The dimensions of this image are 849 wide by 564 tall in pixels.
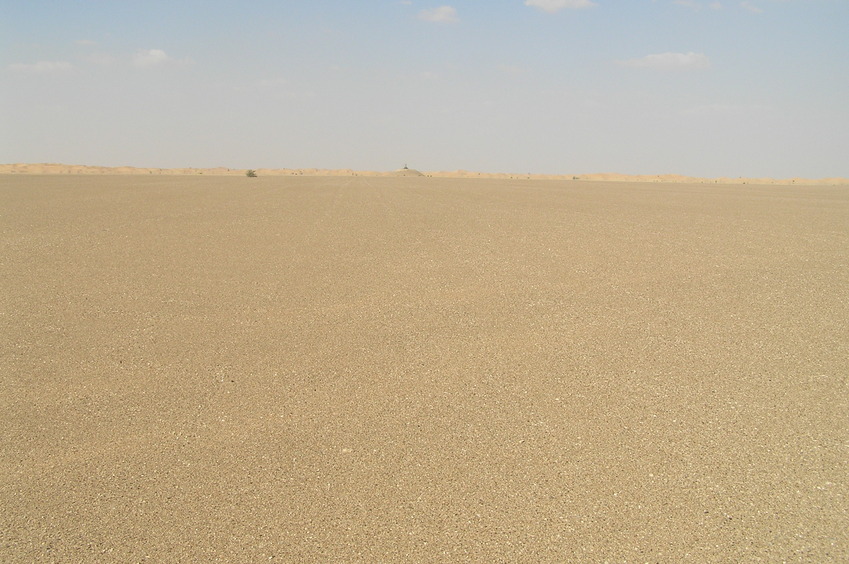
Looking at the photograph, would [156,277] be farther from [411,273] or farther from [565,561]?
[565,561]

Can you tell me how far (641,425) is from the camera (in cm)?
464

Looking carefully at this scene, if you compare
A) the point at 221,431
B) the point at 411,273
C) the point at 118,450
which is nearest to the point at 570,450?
the point at 221,431

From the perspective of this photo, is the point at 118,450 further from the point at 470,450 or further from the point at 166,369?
the point at 470,450

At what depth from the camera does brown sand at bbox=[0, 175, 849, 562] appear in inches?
137

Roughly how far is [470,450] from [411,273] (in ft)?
19.4

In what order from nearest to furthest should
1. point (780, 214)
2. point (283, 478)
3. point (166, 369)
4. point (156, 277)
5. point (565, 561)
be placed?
1. point (565, 561)
2. point (283, 478)
3. point (166, 369)
4. point (156, 277)
5. point (780, 214)

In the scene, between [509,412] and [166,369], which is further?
[166,369]

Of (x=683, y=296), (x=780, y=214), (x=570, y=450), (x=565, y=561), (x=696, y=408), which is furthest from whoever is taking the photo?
(x=780, y=214)

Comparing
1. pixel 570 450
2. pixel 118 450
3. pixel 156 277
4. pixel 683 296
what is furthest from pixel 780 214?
pixel 118 450

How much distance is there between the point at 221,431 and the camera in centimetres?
457

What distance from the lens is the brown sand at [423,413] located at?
11.4 ft

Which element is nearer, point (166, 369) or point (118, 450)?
point (118, 450)

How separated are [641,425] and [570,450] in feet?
2.15

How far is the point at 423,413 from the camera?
16.0 ft
